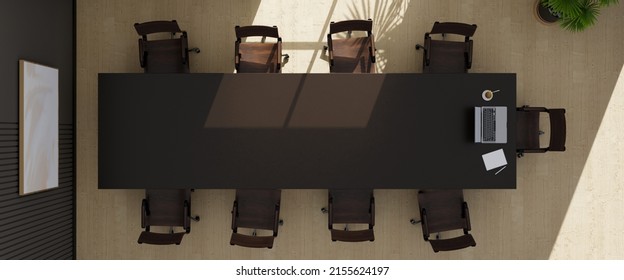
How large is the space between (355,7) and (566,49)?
2.69 metres

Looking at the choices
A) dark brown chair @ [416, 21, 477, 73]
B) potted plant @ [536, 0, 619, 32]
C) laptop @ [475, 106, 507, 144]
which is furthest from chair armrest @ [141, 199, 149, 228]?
potted plant @ [536, 0, 619, 32]

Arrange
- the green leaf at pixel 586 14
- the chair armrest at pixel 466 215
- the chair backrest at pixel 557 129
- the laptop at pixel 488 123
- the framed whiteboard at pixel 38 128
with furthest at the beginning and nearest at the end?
the chair armrest at pixel 466 215, the chair backrest at pixel 557 129, the green leaf at pixel 586 14, the laptop at pixel 488 123, the framed whiteboard at pixel 38 128

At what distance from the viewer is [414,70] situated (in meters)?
4.86

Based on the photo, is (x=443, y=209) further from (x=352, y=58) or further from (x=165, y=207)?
(x=165, y=207)

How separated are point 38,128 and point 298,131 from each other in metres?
2.75

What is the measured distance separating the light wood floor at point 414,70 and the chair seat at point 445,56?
0.35 meters

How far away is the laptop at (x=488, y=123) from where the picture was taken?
4.04 m

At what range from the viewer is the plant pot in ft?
15.5

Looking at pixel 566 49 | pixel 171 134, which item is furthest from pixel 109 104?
pixel 566 49

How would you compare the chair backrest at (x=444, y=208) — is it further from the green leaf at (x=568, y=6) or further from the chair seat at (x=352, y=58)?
the green leaf at (x=568, y=6)

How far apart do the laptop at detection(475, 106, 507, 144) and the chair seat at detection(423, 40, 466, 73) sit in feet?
2.31

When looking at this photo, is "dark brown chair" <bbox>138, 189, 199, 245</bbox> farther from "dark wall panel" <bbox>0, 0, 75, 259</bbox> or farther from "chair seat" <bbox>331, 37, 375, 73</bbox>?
"chair seat" <bbox>331, 37, 375, 73</bbox>

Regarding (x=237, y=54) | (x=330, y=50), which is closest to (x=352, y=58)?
(x=330, y=50)

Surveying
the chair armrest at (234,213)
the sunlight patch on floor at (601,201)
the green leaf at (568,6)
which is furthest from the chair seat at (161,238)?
the green leaf at (568,6)
